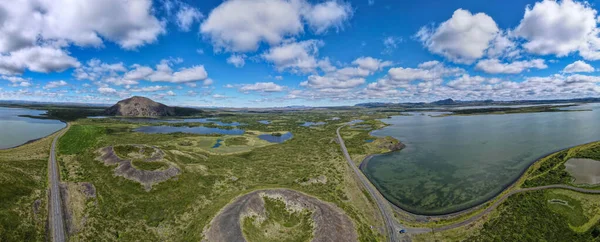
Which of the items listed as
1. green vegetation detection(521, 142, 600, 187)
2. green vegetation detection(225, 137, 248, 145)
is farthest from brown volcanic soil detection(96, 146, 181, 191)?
green vegetation detection(521, 142, 600, 187)

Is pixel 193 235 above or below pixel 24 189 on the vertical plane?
below

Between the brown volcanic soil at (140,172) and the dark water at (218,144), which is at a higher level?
the brown volcanic soil at (140,172)

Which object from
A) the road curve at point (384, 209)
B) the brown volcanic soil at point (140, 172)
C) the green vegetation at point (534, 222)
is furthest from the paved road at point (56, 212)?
the green vegetation at point (534, 222)

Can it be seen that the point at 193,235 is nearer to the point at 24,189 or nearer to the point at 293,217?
the point at 293,217

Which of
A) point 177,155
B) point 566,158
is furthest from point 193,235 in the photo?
point 566,158

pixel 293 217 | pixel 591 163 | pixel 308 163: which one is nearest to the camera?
pixel 293 217

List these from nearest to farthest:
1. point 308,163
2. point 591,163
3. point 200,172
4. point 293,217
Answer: point 293,217 → point 200,172 → point 591,163 → point 308,163

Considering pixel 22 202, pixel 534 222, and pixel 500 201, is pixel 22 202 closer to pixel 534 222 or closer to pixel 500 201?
pixel 534 222

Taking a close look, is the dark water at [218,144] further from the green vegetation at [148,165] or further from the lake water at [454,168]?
the lake water at [454,168]
